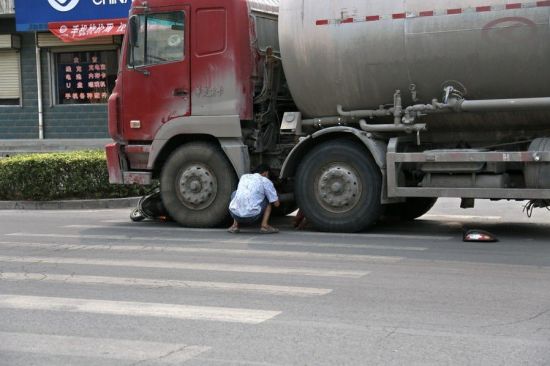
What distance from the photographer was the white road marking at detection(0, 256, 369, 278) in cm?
736

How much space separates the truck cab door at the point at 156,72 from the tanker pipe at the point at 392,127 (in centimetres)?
266

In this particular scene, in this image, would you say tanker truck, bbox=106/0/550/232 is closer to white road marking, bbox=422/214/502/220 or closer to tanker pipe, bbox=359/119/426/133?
tanker pipe, bbox=359/119/426/133

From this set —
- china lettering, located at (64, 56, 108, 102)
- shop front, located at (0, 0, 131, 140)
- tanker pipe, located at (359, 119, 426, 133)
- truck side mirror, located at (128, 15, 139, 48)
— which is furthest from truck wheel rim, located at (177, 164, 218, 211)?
china lettering, located at (64, 56, 108, 102)

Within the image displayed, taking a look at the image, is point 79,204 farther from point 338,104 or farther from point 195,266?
point 195,266

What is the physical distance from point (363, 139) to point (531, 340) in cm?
498

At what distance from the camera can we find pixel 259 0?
1088cm

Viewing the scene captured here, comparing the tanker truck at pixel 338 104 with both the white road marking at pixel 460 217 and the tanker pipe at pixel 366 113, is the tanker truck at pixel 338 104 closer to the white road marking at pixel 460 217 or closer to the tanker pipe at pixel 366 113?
the tanker pipe at pixel 366 113

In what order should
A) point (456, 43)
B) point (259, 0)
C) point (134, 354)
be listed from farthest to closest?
1. point (259, 0)
2. point (456, 43)
3. point (134, 354)

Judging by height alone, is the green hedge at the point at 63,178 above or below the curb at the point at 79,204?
above

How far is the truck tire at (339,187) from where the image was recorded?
382 inches

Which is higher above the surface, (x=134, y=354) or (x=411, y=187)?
(x=411, y=187)

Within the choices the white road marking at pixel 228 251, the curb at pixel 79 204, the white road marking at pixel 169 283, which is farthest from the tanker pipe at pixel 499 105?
the curb at pixel 79 204

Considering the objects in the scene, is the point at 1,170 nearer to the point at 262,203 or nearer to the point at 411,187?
the point at 262,203

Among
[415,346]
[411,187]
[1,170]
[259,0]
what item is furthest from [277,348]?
[1,170]
